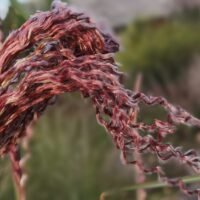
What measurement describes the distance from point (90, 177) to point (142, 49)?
7315 mm

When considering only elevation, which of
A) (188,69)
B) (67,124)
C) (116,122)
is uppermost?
(116,122)

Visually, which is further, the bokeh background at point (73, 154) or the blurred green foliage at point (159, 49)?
the blurred green foliage at point (159, 49)

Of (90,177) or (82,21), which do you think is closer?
(82,21)

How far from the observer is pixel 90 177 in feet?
13.4

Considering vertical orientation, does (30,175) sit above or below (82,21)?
below

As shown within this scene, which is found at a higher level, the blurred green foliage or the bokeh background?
the bokeh background

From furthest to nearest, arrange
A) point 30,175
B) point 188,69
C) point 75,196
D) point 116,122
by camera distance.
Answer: point 188,69, point 30,175, point 75,196, point 116,122

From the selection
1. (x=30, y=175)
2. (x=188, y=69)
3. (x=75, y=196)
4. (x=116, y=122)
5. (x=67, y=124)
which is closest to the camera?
(x=116, y=122)

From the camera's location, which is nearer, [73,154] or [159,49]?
[73,154]

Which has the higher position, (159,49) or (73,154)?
(73,154)

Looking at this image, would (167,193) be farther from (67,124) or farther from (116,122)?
(116,122)

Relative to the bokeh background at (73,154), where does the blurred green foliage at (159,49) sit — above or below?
below

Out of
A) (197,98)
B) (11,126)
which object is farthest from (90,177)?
(197,98)

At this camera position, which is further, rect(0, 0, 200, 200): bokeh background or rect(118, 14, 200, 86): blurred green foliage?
rect(118, 14, 200, 86): blurred green foliage
